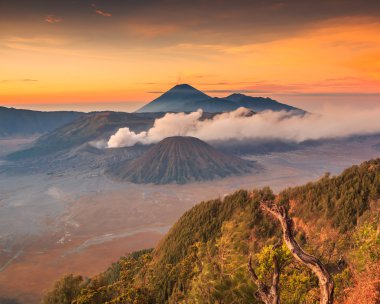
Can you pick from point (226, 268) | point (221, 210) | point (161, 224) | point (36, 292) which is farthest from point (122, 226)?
point (226, 268)

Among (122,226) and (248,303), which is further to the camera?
(122,226)

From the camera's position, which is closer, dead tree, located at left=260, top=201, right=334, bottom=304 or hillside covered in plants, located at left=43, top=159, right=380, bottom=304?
dead tree, located at left=260, top=201, right=334, bottom=304

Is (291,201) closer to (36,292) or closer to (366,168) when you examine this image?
(366,168)

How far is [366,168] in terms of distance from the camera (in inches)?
2603

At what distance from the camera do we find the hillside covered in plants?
47.7ft

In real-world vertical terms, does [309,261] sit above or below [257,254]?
above

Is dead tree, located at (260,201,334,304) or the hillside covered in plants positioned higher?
dead tree, located at (260,201,334,304)

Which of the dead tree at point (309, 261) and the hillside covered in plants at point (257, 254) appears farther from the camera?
the hillside covered in plants at point (257, 254)

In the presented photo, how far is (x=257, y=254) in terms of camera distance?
46.2ft

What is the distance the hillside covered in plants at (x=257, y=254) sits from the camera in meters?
14.5

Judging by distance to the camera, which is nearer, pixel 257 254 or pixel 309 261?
pixel 309 261

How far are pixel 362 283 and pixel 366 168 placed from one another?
6048cm

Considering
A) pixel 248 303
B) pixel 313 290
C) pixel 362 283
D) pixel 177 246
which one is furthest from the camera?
pixel 177 246

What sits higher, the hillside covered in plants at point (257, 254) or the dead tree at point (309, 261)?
the dead tree at point (309, 261)
